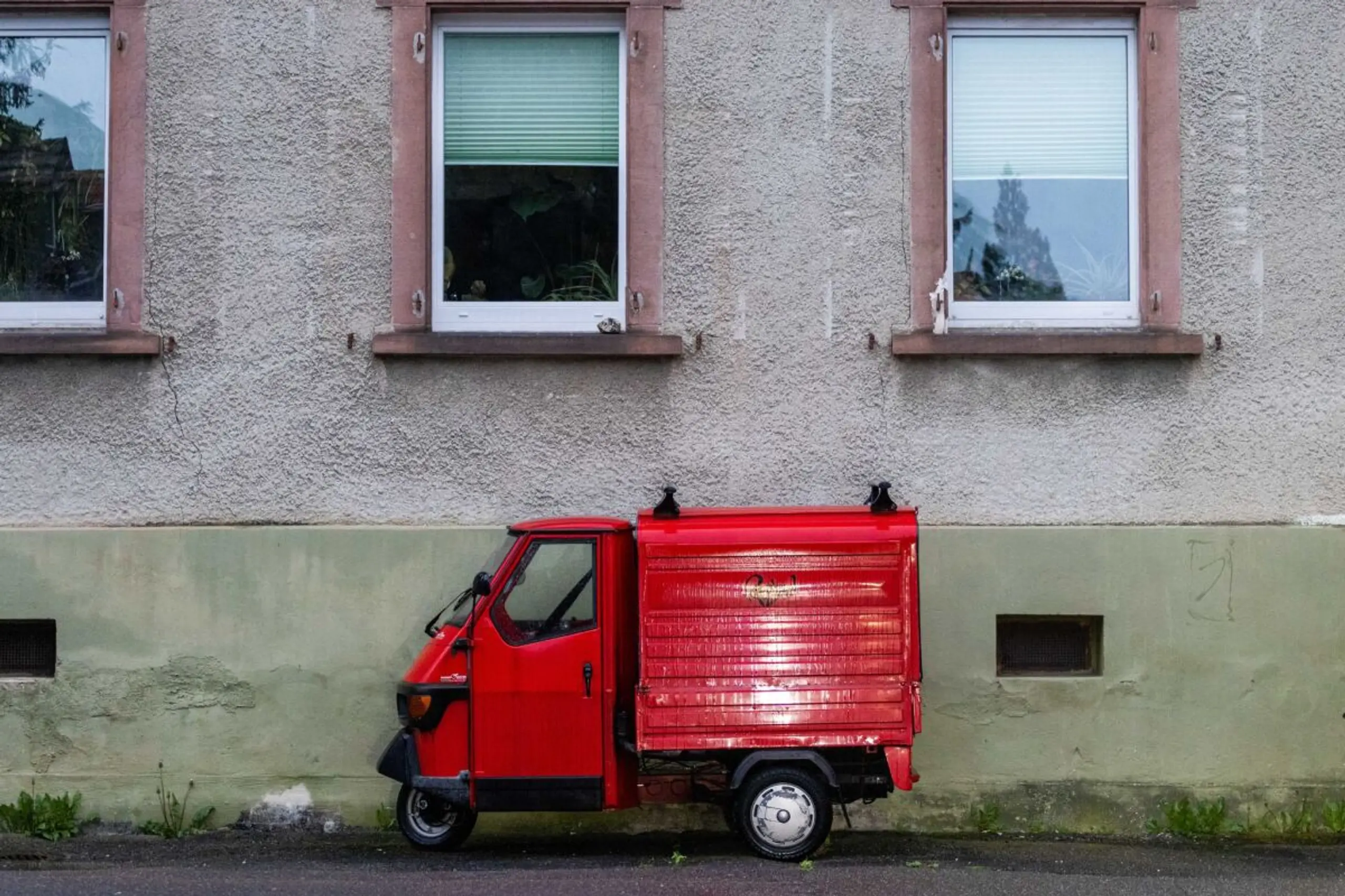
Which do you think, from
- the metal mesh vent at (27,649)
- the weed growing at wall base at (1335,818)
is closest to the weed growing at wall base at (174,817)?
the metal mesh vent at (27,649)

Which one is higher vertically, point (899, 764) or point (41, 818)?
point (899, 764)

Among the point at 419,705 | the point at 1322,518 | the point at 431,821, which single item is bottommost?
the point at 431,821

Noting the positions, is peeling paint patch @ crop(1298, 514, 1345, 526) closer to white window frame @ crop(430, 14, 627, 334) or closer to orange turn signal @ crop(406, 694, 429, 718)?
white window frame @ crop(430, 14, 627, 334)

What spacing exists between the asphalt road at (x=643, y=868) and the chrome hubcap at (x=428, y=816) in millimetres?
109

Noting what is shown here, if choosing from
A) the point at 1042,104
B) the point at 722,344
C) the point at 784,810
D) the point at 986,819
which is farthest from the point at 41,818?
the point at 1042,104

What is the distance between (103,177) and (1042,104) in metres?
5.01

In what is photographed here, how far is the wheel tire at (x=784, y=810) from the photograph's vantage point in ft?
22.5

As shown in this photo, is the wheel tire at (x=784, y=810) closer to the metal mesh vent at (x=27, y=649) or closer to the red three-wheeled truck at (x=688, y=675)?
the red three-wheeled truck at (x=688, y=675)

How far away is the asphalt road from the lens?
6.59 metres

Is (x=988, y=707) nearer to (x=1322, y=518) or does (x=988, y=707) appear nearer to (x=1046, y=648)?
(x=1046, y=648)

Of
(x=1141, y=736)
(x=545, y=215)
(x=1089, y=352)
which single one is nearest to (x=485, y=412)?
(x=545, y=215)

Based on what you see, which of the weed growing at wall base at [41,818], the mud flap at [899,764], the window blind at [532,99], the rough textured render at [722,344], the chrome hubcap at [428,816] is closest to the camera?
the mud flap at [899,764]

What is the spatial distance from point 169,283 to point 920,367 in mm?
3904

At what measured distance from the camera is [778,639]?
6832mm
